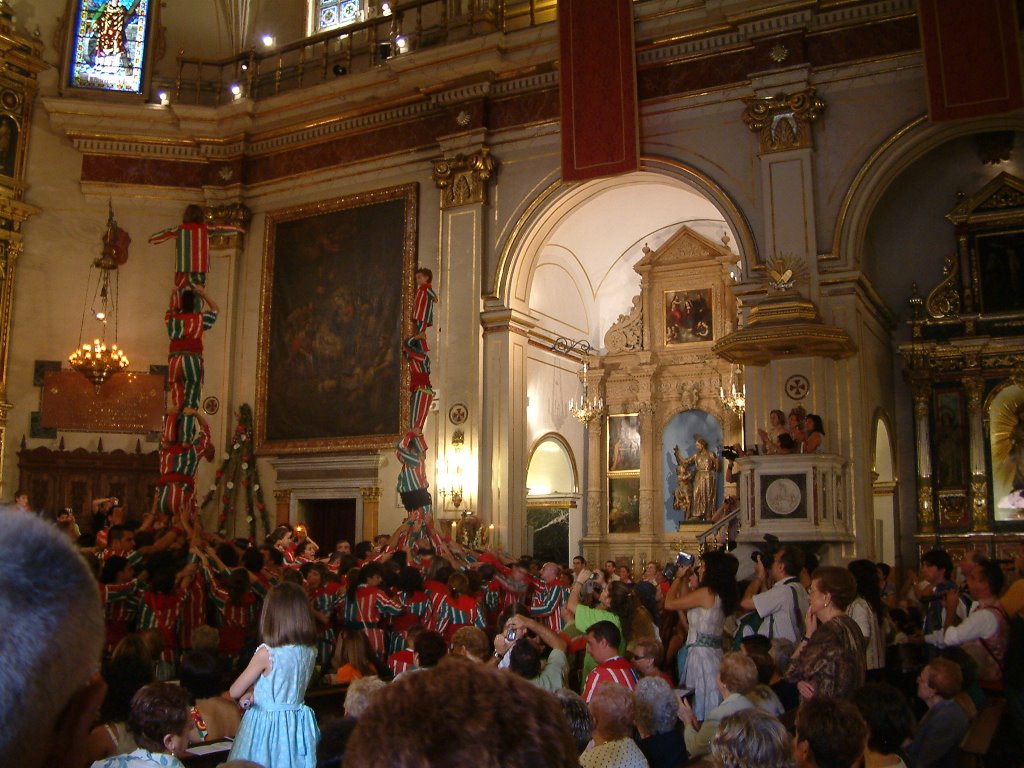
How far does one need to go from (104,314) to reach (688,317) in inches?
436

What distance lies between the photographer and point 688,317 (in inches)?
789

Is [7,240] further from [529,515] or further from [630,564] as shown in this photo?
[630,564]

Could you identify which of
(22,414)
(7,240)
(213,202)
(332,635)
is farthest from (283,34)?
(332,635)

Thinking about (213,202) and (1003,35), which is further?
(213,202)

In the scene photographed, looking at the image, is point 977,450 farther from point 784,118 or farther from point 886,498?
point 784,118

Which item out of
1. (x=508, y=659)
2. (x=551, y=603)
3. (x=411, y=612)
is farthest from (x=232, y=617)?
(x=508, y=659)

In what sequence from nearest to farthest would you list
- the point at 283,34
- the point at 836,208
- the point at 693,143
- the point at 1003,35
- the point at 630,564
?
the point at 1003,35 < the point at 836,208 < the point at 693,143 < the point at 630,564 < the point at 283,34

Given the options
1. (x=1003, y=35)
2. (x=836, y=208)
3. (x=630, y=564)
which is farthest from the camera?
(x=630, y=564)

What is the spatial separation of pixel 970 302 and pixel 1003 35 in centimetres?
401

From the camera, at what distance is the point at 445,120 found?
669 inches

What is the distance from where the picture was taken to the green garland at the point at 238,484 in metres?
17.8

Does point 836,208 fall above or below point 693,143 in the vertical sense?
below

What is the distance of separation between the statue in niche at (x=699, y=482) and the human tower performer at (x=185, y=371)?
34.2 feet

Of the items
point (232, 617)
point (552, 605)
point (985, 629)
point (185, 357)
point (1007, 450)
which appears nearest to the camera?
point (985, 629)
